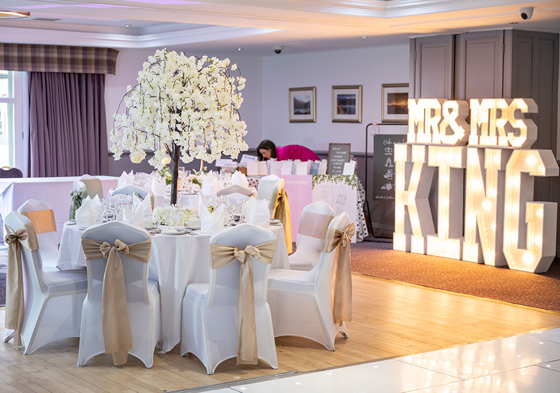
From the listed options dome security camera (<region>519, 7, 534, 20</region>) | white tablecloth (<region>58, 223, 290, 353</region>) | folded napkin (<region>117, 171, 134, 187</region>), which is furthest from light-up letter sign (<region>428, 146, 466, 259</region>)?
white tablecloth (<region>58, 223, 290, 353</region>)

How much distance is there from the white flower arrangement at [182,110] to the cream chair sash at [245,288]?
80 centimetres

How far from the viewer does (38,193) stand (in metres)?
9.41

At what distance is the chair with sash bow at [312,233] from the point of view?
6.20m

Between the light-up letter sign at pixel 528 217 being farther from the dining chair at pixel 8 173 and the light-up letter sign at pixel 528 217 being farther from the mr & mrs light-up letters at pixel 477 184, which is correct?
the dining chair at pixel 8 173

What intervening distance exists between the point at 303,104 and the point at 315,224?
251 inches

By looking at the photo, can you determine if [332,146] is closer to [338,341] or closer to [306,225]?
[306,225]

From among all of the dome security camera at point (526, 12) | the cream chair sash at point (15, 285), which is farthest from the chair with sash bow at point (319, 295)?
the dome security camera at point (526, 12)

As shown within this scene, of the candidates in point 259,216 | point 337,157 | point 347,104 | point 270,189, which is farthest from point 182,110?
point 347,104

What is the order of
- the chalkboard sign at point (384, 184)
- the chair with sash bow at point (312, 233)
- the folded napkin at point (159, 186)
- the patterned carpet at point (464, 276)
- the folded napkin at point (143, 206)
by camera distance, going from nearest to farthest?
the folded napkin at point (143, 206) → the chair with sash bow at point (312, 233) → the patterned carpet at point (464, 276) → the folded napkin at point (159, 186) → the chalkboard sign at point (384, 184)

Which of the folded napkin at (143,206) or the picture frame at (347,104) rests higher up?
the picture frame at (347,104)

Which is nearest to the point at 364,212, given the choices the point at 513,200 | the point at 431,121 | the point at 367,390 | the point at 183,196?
the point at 431,121

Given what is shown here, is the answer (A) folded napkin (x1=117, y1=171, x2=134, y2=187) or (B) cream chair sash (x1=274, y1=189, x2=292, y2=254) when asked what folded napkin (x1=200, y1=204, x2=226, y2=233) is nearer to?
(B) cream chair sash (x1=274, y1=189, x2=292, y2=254)

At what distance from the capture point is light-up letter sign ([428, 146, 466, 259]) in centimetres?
906

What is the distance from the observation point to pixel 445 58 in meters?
9.23
